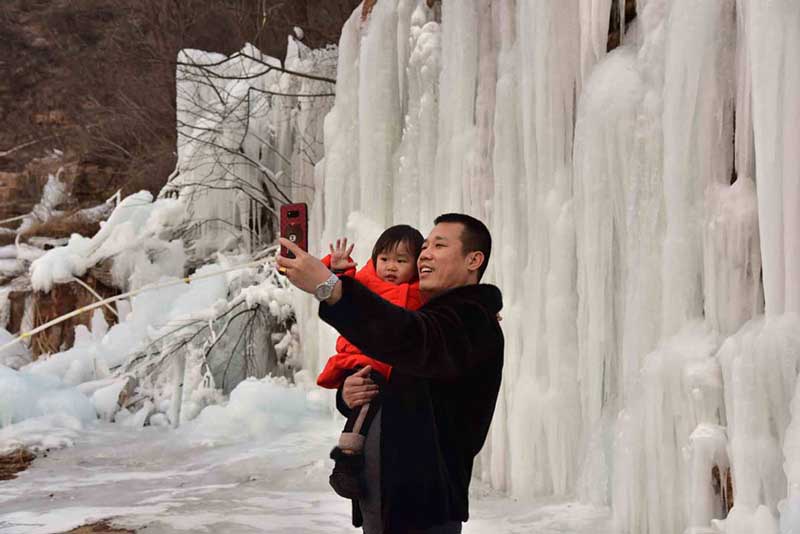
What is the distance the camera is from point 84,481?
5.64 m

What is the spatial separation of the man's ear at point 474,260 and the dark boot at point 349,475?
428 millimetres

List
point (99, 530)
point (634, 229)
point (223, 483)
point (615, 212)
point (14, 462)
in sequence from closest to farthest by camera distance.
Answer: point (634, 229) → point (615, 212) → point (99, 530) → point (223, 483) → point (14, 462)

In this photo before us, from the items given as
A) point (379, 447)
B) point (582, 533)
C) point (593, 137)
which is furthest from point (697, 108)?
point (379, 447)

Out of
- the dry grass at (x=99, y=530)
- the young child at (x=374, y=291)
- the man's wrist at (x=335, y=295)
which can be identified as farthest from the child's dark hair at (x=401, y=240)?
the dry grass at (x=99, y=530)

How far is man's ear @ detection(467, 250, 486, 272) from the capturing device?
1.76 m

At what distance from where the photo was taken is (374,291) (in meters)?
1.93

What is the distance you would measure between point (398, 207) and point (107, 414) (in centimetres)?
379

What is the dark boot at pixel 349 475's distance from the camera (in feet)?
5.74

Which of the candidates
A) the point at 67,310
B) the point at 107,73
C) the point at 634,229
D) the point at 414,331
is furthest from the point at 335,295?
the point at 107,73

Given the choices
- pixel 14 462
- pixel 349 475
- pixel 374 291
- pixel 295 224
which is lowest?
pixel 14 462

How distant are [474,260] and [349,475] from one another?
1.60 ft

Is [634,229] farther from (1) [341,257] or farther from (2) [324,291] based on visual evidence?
(2) [324,291]

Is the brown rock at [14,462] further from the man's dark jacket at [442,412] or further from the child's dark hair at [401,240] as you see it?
the man's dark jacket at [442,412]

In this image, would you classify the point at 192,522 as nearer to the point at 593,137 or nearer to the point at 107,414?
the point at 593,137
